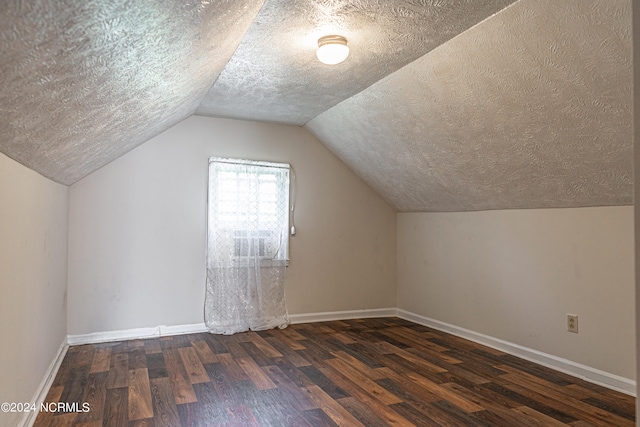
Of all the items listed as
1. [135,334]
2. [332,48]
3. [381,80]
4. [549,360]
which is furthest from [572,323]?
[135,334]

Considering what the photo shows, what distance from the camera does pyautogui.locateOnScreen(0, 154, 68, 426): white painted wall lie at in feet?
5.56

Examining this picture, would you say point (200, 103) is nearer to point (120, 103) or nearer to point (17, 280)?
point (120, 103)

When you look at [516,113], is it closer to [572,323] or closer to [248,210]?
[572,323]

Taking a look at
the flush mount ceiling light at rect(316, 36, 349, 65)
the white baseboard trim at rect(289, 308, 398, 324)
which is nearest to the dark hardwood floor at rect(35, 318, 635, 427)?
the white baseboard trim at rect(289, 308, 398, 324)

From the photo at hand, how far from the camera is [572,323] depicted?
2986 millimetres

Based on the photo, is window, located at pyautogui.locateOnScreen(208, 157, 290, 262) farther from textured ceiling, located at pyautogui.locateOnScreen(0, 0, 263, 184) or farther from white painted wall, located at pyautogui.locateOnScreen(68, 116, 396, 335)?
textured ceiling, located at pyautogui.locateOnScreen(0, 0, 263, 184)

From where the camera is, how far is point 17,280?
189 centimetres

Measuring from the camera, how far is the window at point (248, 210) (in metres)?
4.07

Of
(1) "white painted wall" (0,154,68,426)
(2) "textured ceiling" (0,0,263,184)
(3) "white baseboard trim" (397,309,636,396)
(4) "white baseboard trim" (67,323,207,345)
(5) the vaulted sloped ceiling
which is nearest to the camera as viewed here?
(2) "textured ceiling" (0,0,263,184)

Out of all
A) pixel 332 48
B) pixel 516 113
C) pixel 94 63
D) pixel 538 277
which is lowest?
pixel 538 277

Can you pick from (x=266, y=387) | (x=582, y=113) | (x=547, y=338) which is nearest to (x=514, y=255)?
(x=547, y=338)

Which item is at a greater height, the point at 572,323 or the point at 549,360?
the point at 572,323

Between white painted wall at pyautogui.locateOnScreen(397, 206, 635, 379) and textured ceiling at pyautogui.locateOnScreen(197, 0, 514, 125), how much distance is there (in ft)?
5.35

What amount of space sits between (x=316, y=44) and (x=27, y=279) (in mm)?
1958
